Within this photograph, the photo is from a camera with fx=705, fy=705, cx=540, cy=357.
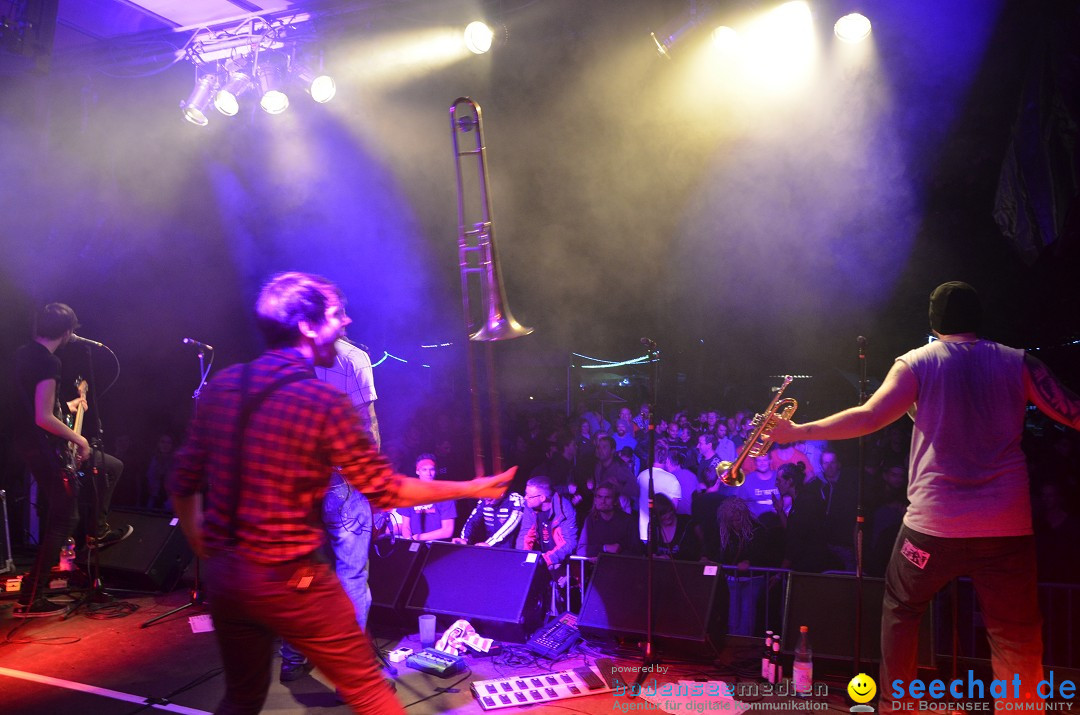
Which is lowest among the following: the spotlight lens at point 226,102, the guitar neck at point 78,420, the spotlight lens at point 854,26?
the guitar neck at point 78,420

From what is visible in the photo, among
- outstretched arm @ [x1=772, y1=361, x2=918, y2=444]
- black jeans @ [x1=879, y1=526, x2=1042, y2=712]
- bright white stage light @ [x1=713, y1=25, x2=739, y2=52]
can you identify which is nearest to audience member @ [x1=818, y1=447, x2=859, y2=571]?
black jeans @ [x1=879, y1=526, x2=1042, y2=712]

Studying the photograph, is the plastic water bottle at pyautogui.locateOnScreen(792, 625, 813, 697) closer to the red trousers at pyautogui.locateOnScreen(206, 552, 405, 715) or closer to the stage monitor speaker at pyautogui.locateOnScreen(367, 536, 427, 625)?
the stage monitor speaker at pyautogui.locateOnScreen(367, 536, 427, 625)

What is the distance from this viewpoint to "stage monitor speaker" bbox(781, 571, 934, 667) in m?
4.18

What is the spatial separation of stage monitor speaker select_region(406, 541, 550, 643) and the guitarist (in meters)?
2.73

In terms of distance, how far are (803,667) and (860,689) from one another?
1.03ft

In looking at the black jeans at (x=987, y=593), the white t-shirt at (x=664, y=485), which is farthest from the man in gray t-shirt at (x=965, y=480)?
the white t-shirt at (x=664, y=485)

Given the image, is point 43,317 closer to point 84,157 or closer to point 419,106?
point 84,157

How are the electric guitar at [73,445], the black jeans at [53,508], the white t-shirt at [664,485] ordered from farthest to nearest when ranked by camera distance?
the white t-shirt at [664,485]
the electric guitar at [73,445]
the black jeans at [53,508]

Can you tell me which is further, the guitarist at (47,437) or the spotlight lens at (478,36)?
the spotlight lens at (478,36)

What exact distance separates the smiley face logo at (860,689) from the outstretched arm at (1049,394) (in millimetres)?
1897

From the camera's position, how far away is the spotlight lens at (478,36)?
562 cm

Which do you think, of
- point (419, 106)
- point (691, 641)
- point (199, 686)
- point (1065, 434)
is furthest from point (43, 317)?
point (1065, 434)

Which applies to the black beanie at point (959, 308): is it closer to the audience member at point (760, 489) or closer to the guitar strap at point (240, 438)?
the guitar strap at point (240, 438)

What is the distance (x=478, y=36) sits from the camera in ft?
18.5
